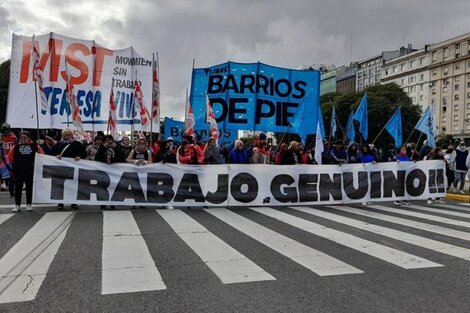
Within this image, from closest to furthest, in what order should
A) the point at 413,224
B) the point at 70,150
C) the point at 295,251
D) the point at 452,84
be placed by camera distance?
the point at 295,251, the point at 413,224, the point at 70,150, the point at 452,84

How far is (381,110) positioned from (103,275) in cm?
6745

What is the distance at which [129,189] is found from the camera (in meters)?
10.1

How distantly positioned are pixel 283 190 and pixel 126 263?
6375 mm

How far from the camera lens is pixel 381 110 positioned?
67.4m

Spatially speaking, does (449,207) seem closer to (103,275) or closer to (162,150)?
(162,150)

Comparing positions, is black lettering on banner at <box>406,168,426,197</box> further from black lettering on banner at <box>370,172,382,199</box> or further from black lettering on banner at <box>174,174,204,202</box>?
black lettering on banner at <box>174,174,204,202</box>

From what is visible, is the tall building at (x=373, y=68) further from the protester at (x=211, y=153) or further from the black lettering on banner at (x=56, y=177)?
the black lettering on banner at (x=56, y=177)

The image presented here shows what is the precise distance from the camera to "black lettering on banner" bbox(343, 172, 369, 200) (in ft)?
38.2

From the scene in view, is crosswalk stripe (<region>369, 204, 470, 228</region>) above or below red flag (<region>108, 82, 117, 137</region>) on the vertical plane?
below

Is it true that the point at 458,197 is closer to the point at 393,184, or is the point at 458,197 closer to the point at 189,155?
the point at 393,184

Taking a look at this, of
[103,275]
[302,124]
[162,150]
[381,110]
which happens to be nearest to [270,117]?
[302,124]

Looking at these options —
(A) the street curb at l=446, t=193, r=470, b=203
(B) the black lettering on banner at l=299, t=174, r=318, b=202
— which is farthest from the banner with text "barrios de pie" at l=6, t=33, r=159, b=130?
(A) the street curb at l=446, t=193, r=470, b=203

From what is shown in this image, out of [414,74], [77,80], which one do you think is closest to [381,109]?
[414,74]

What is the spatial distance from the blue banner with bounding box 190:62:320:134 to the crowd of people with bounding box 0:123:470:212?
801 mm
